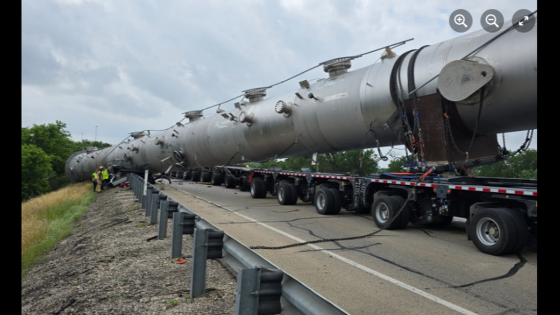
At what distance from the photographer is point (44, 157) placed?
120 ft

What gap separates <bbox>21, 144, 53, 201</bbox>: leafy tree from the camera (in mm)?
34438

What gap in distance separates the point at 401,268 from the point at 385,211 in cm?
357

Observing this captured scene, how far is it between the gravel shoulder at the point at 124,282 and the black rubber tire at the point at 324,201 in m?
5.40

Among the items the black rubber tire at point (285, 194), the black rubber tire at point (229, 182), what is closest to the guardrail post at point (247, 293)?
the black rubber tire at point (285, 194)

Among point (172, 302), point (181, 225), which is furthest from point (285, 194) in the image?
point (172, 302)

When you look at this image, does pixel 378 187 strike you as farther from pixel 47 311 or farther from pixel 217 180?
pixel 217 180

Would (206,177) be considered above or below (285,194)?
below

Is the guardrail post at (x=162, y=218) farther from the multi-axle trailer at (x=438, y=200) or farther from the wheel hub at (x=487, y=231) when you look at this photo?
the wheel hub at (x=487, y=231)

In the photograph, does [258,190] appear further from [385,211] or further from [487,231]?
[487,231]

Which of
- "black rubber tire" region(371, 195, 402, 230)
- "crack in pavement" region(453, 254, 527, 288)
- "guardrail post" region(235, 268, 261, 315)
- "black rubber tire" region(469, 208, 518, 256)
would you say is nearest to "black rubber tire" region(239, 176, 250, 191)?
"black rubber tire" region(371, 195, 402, 230)

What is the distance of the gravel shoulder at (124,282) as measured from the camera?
403 centimetres

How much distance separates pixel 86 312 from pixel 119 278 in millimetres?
992
